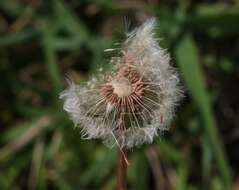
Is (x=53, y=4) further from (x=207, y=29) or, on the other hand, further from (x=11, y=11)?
(x=207, y=29)

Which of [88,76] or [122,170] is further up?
[88,76]

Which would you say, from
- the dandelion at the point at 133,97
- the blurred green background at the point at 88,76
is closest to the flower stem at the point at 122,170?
the dandelion at the point at 133,97

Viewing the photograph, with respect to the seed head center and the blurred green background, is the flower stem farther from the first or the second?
the blurred green background

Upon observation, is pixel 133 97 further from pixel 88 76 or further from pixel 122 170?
pixel 88 76

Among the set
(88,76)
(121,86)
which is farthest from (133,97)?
(88,76)

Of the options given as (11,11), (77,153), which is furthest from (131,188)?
(11,11)

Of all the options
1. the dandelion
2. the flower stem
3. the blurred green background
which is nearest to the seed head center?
the dandelion
